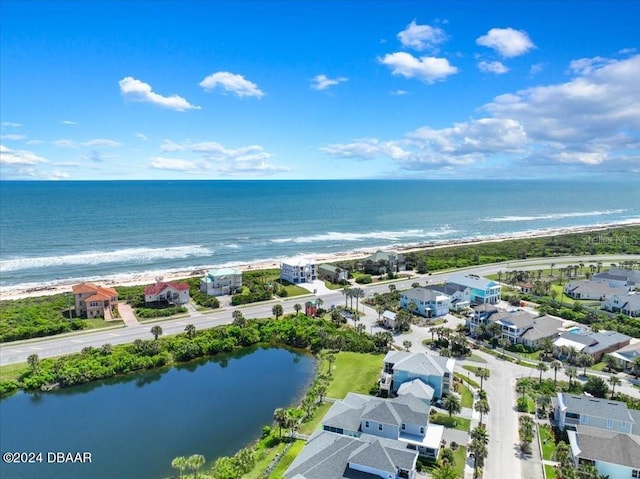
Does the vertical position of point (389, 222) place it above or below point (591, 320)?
above

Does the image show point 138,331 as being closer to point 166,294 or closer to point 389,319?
point 166,294

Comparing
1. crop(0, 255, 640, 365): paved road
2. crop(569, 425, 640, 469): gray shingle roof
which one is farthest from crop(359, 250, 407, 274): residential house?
crop(569, 425, 640, 469): gray shingle roof

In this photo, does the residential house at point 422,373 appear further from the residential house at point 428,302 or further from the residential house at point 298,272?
the residential house at point 298,272

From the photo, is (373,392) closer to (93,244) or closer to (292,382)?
(292,382)

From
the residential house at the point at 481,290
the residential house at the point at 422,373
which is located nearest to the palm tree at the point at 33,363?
the residential house at the point at 422,373

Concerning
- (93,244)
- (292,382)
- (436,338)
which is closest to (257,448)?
(292,382)

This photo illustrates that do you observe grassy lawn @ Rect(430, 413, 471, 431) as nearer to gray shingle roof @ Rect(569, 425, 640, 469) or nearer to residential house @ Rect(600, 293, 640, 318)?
gray shingle roof @ Rect(569, 425, 640, 469)

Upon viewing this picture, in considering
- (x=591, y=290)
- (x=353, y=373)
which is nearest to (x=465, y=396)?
(x=353, y=373)
